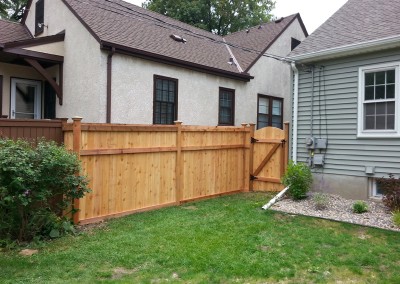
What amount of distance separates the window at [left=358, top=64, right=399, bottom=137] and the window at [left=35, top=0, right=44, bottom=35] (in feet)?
33.7

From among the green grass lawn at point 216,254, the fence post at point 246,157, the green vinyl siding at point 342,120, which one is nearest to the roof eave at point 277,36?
the fence post at point 246,157

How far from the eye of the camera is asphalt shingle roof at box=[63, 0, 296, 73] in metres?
10.7

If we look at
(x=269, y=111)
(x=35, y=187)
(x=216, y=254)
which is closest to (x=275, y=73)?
(x=269, y=111)

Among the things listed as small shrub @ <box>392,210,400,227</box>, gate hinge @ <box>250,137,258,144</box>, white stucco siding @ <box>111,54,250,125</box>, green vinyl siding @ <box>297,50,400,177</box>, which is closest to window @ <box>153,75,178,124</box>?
white stucco siding @ <box>111,54,250,125</box>

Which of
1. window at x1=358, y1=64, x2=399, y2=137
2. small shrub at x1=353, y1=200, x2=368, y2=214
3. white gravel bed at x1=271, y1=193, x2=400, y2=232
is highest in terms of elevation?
window at x1=358, y1=64, x2=399, y2=137

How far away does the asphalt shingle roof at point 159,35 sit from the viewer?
10.7 metres

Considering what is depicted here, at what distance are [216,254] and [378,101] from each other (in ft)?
18.2

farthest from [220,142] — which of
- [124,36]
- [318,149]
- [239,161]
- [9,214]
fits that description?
[9,214]

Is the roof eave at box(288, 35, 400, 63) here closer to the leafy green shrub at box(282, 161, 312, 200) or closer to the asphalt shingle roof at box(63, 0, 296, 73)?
the leafy green shrub at box(282, 161, 312, 200)

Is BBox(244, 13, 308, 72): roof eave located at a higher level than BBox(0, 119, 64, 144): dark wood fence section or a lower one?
higher

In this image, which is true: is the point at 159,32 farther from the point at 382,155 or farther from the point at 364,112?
the point at 382,155

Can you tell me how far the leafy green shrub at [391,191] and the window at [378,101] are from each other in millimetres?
997

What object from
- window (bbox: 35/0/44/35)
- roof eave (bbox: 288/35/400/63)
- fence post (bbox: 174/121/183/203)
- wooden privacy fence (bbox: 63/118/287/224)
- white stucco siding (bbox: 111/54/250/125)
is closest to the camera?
wooden privacy fence (bbox: 63/118/287/224)

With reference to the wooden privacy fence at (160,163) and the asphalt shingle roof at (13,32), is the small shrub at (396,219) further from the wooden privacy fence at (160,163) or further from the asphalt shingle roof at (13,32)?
the asphalt shingle roof at (13,32)
